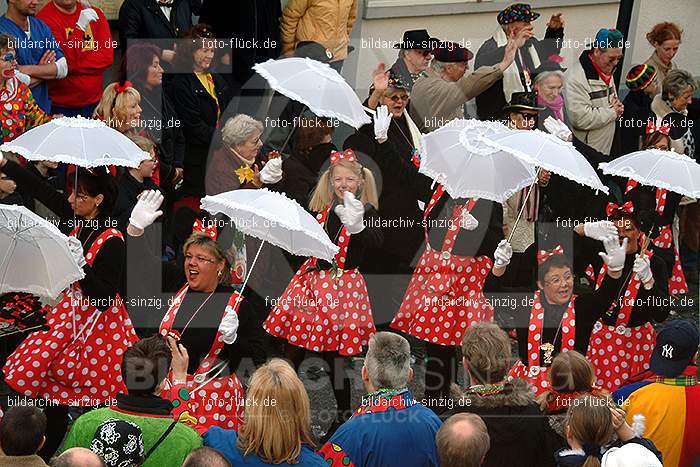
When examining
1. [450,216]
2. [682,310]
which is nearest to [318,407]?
[450,216]

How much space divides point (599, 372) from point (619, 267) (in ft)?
2.35

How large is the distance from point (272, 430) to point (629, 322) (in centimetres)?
335

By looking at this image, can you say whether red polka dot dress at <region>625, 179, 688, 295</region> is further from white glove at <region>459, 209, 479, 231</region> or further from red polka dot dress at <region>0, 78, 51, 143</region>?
red polka dot dress at <region>0, 78, 51, 143</region>

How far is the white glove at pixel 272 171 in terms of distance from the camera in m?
9.92

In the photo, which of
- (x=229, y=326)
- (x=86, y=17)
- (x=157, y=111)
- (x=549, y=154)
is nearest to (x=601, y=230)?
(x=549, y=154)

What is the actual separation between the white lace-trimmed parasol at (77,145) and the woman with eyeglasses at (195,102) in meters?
2.06

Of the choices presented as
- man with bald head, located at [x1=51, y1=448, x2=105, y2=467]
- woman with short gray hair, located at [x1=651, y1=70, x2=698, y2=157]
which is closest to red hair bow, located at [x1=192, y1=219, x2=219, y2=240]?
man with bald head, located at [x1=51, y1=448, x2=105, y2=467]

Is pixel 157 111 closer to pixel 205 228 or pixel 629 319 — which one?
pixel 205 228

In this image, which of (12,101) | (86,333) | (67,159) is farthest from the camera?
(12,101)

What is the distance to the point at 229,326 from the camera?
25.9 ft

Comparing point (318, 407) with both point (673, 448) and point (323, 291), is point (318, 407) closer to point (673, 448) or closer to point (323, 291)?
point (323, 291)

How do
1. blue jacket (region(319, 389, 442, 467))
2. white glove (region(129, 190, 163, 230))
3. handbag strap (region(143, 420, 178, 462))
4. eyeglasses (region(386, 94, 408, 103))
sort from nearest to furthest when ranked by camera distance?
1. handbag strap (region(143, 420, 178, 462))
2. blue jacket (region(319, 389, 442, 467))
3. white glove (region(129, 190, 163, 230))
4. eyeglasses (region(386, 94, 408, 103))

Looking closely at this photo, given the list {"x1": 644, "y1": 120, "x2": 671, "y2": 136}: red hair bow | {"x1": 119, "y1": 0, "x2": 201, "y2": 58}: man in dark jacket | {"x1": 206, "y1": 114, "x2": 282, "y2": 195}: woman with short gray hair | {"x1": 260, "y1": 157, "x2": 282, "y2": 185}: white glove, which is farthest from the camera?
{"x1": 644, "y1": 120, "x2": 671, "y2": 136}: red hair bow

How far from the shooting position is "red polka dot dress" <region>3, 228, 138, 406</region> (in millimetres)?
8398
